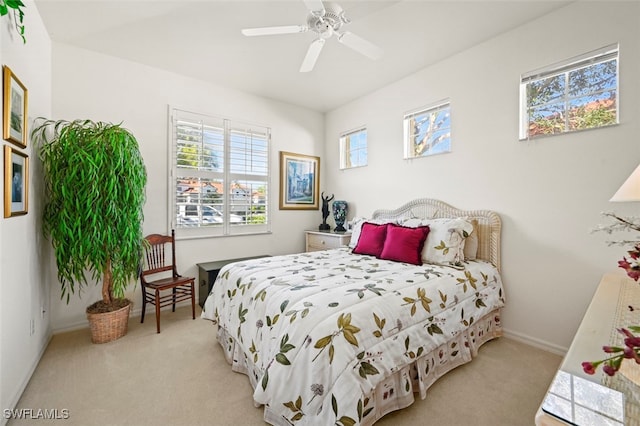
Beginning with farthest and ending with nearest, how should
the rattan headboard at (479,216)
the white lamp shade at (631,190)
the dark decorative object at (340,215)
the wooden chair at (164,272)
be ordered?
the dark decorative object at (340,215), the wooden chair at (164,272), the rattan headboard at (479,216), the white lamp shade at (631,190)

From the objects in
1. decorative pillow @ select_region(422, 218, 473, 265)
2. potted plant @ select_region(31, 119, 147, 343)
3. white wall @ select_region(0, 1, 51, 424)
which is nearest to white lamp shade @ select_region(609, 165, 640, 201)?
decorative pillow @ select_region(422, 218, 473, 265)

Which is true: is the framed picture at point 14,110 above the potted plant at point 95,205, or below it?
above

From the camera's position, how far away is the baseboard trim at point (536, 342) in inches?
91.0

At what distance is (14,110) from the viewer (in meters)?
1.74

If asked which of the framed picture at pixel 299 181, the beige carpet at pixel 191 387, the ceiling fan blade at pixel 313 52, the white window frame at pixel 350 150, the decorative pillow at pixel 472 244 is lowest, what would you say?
the beige carpet at pixel 191 387

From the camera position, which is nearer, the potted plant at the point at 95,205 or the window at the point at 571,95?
the window at the point at 571,95

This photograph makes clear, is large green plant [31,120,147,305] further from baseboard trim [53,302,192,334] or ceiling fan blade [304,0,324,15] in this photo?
ceiling fan blade [304,0,324,15]

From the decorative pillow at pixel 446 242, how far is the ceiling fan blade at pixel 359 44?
5.37ft

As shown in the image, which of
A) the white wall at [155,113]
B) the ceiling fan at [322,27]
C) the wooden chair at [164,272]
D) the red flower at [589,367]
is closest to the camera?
the red flower at [589,367]

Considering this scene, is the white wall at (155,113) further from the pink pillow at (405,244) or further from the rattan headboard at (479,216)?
the pink pillow at (405,244)

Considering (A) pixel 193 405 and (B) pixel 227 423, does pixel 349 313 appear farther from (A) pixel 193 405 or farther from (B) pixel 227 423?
(A) pixel 193 405

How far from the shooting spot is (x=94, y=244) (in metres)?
2.32

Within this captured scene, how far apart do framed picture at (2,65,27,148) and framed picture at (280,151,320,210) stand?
2.78 m

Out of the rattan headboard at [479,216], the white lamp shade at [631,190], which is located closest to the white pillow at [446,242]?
the rattan headboard at [479,216]
